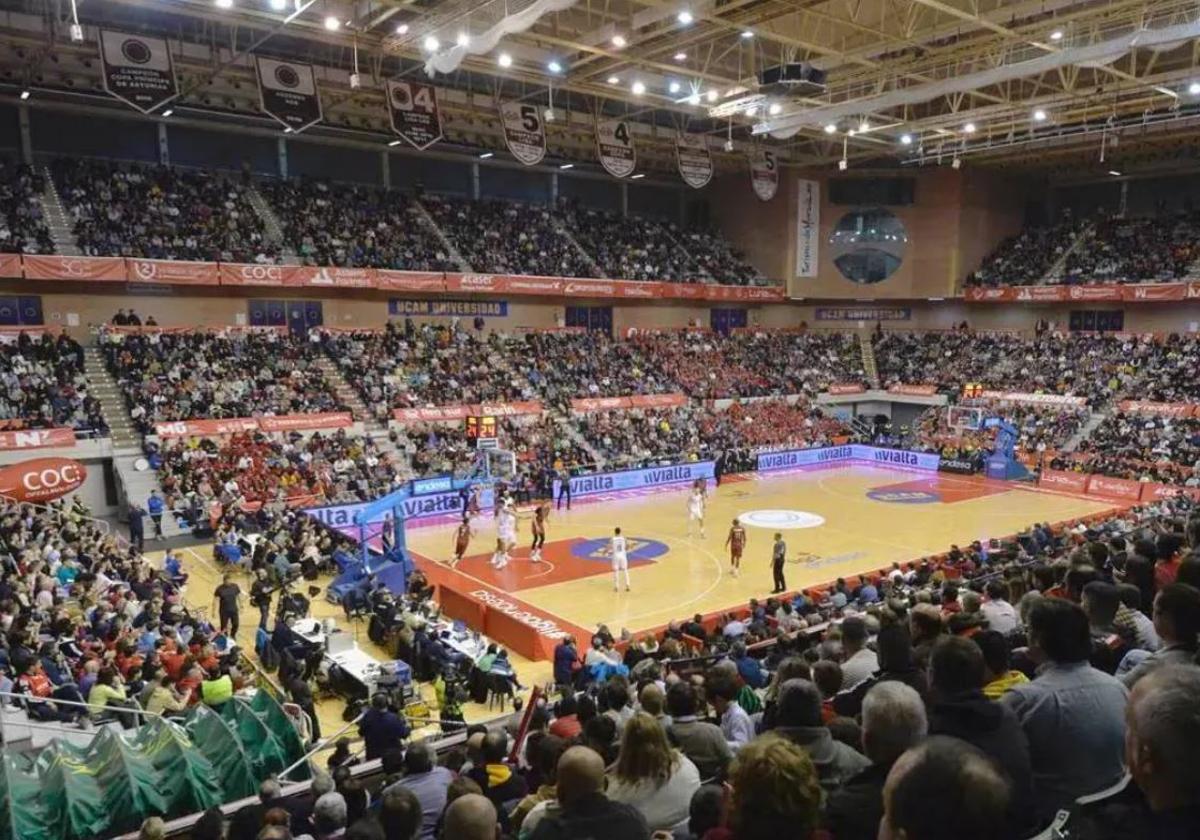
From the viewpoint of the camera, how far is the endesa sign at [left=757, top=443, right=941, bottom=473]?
122 feet

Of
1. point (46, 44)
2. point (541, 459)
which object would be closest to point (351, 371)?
point (541, 459)

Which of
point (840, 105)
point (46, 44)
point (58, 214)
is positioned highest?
point (46, 44)

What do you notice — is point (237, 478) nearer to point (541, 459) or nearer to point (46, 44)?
point (541, 459)

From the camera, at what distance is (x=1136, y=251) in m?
42.7

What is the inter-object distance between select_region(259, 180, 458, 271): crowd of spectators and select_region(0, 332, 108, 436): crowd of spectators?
9088mm

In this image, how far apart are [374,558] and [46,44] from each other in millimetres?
19105

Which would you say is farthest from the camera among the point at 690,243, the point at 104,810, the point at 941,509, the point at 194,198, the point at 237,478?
the point at 690,243

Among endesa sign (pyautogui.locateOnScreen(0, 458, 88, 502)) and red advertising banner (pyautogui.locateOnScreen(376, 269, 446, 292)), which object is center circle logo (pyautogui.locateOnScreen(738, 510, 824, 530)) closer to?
red advertising banner (pyautogui.locateOnScreen(376, 269, 446, 292))

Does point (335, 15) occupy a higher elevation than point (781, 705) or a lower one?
higher

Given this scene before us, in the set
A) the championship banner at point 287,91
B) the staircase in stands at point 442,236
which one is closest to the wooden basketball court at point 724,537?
the championship banner at point 287,91

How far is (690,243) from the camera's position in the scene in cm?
4881

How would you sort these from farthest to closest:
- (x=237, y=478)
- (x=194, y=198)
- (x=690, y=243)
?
(x=690, y=243) < (x=194, y=198) < (x=237, y=478)

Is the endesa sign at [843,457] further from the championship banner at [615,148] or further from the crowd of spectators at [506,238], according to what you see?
the championship banner at [615,148]

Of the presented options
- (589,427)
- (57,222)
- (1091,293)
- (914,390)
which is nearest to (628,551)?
(589,427)
